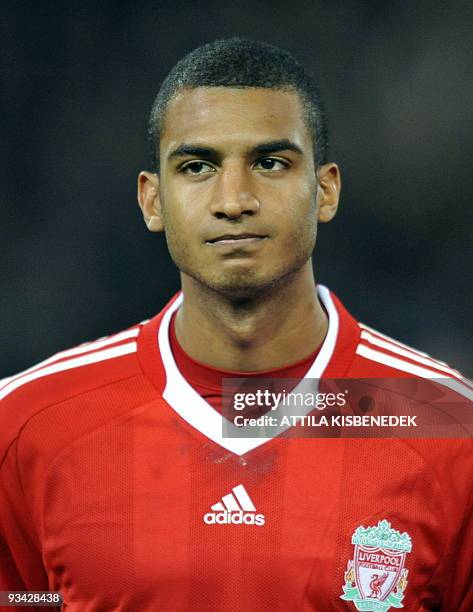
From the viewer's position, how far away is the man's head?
7.85 feet

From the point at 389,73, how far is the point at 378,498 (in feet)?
8.82

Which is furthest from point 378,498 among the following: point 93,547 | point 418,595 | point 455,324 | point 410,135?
point 410,135

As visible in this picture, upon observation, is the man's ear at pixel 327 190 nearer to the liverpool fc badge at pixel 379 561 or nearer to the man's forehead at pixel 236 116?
the man's forehead at pixel 236 116

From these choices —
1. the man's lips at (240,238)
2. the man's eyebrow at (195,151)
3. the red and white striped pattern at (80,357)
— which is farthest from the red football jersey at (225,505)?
the man's eyebrow at (195,151)

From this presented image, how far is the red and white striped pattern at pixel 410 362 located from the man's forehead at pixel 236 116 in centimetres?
51

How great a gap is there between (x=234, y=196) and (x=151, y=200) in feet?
1.46

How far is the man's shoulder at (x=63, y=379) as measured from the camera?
265 centimetres

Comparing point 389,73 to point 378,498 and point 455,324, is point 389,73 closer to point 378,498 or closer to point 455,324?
point 455,324

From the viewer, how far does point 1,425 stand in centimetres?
267

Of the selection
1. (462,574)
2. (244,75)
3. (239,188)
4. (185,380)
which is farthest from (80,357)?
(462,574)

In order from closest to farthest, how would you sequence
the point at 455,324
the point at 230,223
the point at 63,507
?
the point at 230,223 < the point at 63,507 < the point at 455,324

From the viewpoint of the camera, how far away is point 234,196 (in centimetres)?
237

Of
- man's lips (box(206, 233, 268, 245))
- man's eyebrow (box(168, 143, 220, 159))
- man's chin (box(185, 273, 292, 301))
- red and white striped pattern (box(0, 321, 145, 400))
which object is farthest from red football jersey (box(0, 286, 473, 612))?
man's eyebrow (box(168, 143, 220, 159))

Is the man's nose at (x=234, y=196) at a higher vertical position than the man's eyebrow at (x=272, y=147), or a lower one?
lower
